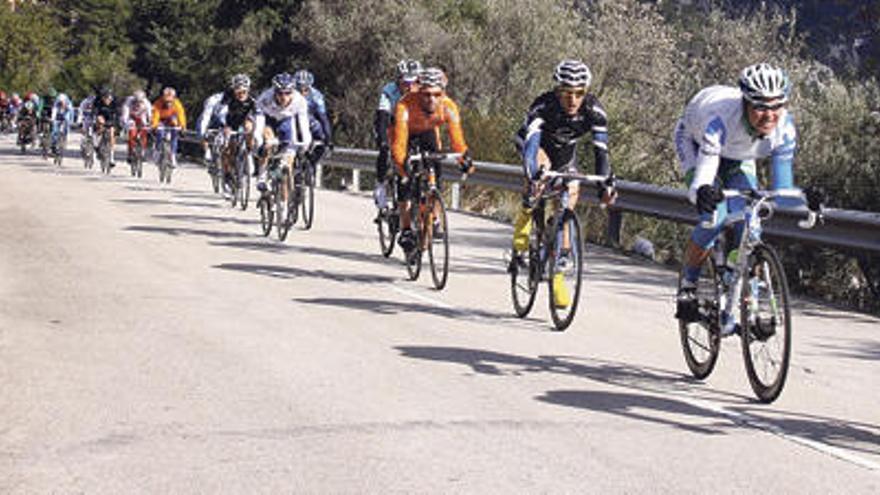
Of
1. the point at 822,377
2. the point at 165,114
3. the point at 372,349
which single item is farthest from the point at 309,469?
the point at 165,114

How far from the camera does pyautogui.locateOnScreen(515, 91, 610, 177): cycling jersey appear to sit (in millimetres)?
10414

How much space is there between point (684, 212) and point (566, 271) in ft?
20.5

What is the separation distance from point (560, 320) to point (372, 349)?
71.8 inches

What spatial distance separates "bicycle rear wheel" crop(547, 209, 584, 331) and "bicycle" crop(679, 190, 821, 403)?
5.83 ft

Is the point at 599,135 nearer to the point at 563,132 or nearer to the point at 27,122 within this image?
the point at 563,132

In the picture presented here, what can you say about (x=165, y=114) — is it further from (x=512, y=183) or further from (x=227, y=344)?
(x=227, y=344)

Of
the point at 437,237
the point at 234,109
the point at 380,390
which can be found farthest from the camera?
the point at 234,109

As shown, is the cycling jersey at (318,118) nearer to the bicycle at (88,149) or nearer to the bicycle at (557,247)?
the bicycle at (557,247)

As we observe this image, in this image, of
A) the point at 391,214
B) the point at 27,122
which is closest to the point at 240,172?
the point at 391,214

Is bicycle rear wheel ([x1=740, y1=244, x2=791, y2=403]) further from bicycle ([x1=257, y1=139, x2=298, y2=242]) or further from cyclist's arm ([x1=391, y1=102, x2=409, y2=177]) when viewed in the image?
bicycle ([x1=257, y1=139, x2=298, y2=242])

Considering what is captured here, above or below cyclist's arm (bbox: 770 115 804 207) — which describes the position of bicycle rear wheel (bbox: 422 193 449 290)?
below

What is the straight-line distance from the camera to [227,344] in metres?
9.21

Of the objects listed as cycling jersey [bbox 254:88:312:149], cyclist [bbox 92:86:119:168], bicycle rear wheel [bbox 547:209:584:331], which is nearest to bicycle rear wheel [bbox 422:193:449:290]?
bicycle rear wheel [bbox 547:209:584:331]

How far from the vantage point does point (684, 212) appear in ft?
53.0
